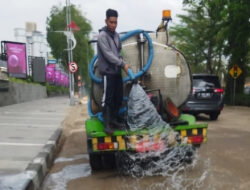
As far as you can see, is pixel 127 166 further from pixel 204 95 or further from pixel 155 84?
pixel 204 95

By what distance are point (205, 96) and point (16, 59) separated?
1488 cm

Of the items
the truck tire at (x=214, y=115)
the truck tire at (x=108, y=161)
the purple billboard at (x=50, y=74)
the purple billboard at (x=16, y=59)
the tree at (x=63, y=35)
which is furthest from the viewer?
the tree at (x=63, y=35)

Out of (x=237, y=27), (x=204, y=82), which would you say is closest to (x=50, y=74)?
(x=237, y=27)

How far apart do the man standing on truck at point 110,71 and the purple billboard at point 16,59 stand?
18186 millimetres

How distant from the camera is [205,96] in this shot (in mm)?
11016

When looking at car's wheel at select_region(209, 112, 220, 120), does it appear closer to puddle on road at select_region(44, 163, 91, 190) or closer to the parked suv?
the parked suv

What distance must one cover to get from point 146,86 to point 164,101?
326 millimetres

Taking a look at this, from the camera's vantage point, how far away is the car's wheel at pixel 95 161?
16.0 ft

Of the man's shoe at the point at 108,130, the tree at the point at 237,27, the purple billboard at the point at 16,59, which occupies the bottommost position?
the man's shoe at the point at 108,130

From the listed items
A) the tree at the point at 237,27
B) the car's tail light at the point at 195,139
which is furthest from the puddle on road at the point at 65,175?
the tree at the point at 237,27

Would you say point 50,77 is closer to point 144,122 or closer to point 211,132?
point 211,132

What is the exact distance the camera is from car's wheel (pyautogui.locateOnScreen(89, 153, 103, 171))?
4.86 meters

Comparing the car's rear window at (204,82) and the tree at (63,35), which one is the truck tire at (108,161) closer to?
the car's rear window at (204,82)

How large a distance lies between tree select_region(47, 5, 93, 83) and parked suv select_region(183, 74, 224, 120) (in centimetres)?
4909
